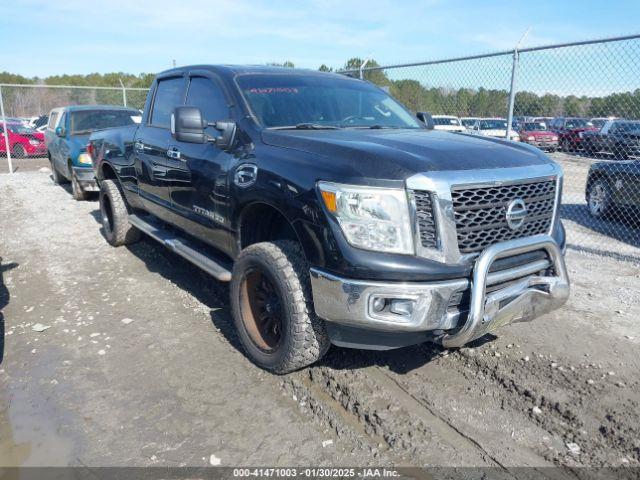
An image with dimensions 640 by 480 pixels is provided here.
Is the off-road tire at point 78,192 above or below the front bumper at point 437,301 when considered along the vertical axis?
below

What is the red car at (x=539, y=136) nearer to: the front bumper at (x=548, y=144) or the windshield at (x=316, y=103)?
the front bumper at (x=548, y=144)

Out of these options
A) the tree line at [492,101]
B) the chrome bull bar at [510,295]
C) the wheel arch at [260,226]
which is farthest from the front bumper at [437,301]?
the tree line at [492,101]

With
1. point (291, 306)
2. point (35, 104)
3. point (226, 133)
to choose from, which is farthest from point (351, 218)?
point (35, 104)

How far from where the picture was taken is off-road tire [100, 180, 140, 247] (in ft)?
20.4

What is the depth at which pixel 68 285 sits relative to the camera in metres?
5.25

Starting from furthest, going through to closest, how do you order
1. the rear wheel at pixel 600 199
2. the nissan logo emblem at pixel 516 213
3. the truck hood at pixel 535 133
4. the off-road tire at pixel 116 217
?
the truck hood at pixel 535 133
the rear wheel at pixel 600 199
the off-road tire at pixel 116 217
the nissan logo emblem at pixel 516 213

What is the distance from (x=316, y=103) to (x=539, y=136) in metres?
15.6

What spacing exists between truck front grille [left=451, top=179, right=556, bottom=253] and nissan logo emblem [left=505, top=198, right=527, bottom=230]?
0.02 meters

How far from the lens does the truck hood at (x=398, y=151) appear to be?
2760 mm

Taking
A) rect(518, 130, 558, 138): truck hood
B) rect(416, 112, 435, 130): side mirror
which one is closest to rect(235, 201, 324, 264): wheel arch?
rect(416, 112, 435, 130): side mirror

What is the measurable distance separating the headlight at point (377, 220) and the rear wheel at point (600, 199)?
6.81 meters

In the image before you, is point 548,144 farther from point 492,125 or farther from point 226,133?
point 226,133

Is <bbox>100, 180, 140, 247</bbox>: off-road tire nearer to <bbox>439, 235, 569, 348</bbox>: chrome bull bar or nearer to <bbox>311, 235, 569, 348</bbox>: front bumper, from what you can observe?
<bbox>311, 235, 569, 348</bbox>: front bumper

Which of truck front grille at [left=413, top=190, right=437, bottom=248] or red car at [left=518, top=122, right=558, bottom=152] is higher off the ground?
truck front grille at [left=413, top=190, right=437, bottom=248]
